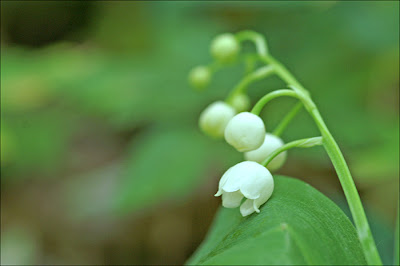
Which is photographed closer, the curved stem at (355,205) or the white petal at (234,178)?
the curved stem at (355,205)

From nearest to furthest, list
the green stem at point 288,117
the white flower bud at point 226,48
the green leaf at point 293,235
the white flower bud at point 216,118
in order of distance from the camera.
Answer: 1. the green leaf at point 293,235
2. the green stem at point 288,117
3. the white flower bud at point 216,118
4. the white flower bud at point 226,48

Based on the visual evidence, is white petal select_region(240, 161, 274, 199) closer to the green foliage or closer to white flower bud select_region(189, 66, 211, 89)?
white flower bud select_region(189, 66, 211, 89)

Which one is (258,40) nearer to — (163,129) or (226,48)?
(226,48)

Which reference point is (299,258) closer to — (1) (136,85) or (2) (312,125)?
(2) (312,125)

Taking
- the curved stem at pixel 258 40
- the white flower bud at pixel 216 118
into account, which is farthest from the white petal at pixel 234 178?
the curved stem at pixel 258 40

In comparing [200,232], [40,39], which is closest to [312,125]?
[200,232]

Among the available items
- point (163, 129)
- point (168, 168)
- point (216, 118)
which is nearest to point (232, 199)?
point (216, 118)

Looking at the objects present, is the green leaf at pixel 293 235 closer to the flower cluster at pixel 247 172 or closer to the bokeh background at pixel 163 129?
the flower cluster at pixel 247 172
